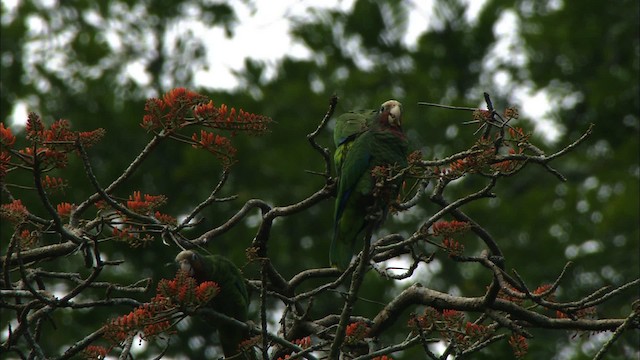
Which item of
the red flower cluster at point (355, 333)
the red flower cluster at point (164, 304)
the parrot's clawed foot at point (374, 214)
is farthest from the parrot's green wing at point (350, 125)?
the red flower cluster at point (164, 304)

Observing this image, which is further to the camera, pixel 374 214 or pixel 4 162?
pixel 4 162

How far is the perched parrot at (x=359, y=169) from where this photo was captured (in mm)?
5117

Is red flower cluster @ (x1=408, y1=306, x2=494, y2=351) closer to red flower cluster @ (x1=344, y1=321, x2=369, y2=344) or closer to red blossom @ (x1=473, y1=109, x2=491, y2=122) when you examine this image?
red flower cluster @ (x1=344, y1=321, x2=369, y2=344)

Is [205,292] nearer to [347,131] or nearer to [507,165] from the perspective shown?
[507,165]

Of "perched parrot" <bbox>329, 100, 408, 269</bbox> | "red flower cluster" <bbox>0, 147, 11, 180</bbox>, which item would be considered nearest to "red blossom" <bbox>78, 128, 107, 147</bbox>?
"red flower cluster" <bbox>0, 147, 11, 180</bbox>

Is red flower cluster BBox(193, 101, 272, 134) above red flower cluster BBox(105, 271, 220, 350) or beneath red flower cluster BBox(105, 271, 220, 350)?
above

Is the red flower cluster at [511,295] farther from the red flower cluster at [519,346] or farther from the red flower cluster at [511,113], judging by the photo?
the red flower cluster at [511,113]

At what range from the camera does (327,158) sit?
15.5 feet

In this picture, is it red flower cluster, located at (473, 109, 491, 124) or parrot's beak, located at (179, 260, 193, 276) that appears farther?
parrot's beak, located at (179, 260, 193, 276)

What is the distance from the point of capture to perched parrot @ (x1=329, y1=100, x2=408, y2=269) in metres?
5.12

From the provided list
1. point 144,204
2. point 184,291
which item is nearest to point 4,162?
point 144,204

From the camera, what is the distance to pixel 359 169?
511 cm

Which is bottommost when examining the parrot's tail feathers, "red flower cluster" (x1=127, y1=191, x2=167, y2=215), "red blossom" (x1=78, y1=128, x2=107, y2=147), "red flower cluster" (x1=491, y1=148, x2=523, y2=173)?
"red flower cluster" (x1=491, y1=148, x2=523, y2=173)

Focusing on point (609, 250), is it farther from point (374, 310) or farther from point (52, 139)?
point (52, 139)
